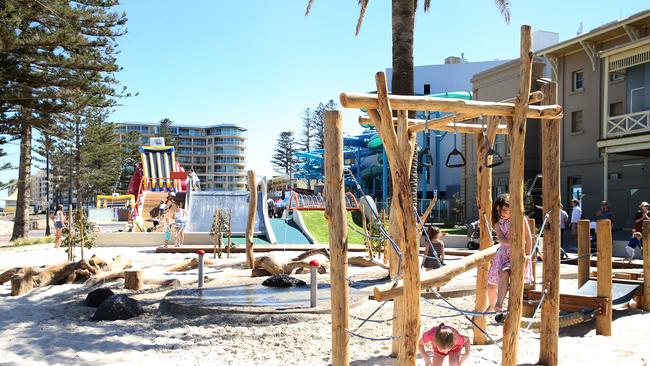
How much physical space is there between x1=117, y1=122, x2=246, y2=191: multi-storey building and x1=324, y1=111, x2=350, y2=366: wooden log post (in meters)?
119

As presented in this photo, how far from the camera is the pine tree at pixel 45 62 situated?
1908 cm

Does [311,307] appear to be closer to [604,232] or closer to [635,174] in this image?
[604,232]

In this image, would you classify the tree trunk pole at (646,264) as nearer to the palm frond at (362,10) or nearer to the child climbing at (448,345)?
the child climbing at (448,345)

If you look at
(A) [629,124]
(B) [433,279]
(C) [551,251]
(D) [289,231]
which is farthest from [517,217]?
(D) [289,231]

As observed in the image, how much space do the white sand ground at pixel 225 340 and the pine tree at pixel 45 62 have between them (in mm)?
12898

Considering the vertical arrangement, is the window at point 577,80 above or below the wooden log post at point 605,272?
above

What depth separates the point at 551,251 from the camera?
5684 millimetres

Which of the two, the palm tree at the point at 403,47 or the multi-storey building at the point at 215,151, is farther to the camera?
the multi-storey building at the point at 215,151

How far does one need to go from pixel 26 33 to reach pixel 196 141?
10581 cm

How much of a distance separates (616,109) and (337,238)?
22.7m

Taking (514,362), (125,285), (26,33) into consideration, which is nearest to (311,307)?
(514,362)

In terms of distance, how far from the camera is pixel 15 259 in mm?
16188

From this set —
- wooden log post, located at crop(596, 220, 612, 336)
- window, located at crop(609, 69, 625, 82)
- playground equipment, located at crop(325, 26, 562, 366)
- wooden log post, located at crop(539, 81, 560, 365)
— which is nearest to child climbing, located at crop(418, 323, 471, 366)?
playground equipment, located at crop(325, 26, 562, 366)

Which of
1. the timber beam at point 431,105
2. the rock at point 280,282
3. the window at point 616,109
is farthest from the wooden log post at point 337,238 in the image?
the window at point 616,109
